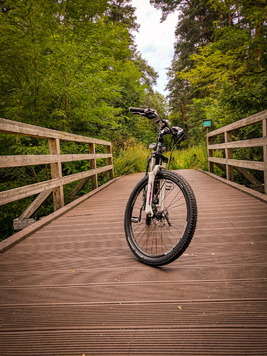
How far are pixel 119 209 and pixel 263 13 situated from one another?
189 inches

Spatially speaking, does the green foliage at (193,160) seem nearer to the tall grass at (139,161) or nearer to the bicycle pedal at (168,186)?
the tall grass at (139,161)

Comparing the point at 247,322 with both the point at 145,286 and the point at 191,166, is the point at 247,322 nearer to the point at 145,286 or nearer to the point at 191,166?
the point at 145,286

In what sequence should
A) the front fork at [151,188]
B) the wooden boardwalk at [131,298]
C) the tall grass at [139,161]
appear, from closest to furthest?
the wooden boardwalk at [131,298]
the front fork at [151,188]
the tall grass at [139,161]

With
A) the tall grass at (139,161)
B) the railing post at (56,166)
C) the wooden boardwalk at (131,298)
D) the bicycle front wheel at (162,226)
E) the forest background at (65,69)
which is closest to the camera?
the wooden boardwalk at (131,298)

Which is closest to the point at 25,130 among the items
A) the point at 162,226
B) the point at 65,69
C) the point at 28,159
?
the point at 28,159

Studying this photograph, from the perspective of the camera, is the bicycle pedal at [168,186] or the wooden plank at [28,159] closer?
the bicycle pedal at [168,186]

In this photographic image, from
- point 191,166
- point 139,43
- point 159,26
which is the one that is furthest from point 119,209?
point 139,43

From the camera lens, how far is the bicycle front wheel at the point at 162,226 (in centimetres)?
152

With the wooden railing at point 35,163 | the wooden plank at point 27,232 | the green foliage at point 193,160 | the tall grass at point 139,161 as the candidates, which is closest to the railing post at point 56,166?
the wooden railing at point 35,163

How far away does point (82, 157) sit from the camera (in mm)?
4414

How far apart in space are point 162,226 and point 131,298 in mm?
814

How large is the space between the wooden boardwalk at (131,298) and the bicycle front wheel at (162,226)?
0.11 m

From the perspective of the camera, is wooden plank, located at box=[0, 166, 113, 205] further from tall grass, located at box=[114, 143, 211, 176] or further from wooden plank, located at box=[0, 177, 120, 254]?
tall grass, located at box=[114, 143, 211, 176]

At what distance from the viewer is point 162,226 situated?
2033 millimetres
